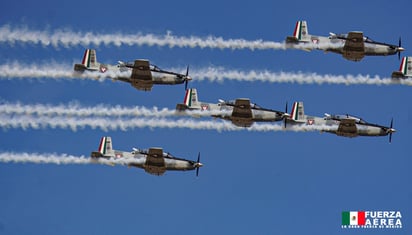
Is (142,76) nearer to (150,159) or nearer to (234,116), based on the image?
(150,159)

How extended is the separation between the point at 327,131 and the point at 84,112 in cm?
1552

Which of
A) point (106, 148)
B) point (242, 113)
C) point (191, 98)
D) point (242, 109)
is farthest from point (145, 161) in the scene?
point (242, 109)

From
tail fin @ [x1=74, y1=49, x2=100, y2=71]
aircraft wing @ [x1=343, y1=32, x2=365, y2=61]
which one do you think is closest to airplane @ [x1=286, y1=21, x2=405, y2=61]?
aircraft wing @ [x1=343, y1=32, x2=365, y2=61]

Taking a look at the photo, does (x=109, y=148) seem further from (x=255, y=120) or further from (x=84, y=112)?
(x=255, y=120)

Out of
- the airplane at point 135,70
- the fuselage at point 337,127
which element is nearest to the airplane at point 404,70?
the fuselage at point 337,127

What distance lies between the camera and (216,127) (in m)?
57.3

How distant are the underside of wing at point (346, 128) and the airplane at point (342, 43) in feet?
13.4

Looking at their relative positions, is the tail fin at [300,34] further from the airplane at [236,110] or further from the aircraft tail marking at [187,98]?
the aircraft tail marking at [187,98]

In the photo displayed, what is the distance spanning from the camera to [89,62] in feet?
179

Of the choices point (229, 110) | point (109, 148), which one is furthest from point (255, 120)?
point (109, 148)

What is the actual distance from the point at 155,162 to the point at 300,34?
12666 millimetres

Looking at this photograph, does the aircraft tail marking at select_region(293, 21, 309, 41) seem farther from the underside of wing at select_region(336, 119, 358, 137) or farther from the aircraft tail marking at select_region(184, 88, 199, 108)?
the aircraft tail marking at select_region(184, 88, 199, 108)

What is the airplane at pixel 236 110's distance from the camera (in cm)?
5506

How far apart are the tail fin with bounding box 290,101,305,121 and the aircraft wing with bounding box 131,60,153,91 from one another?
988 cm
